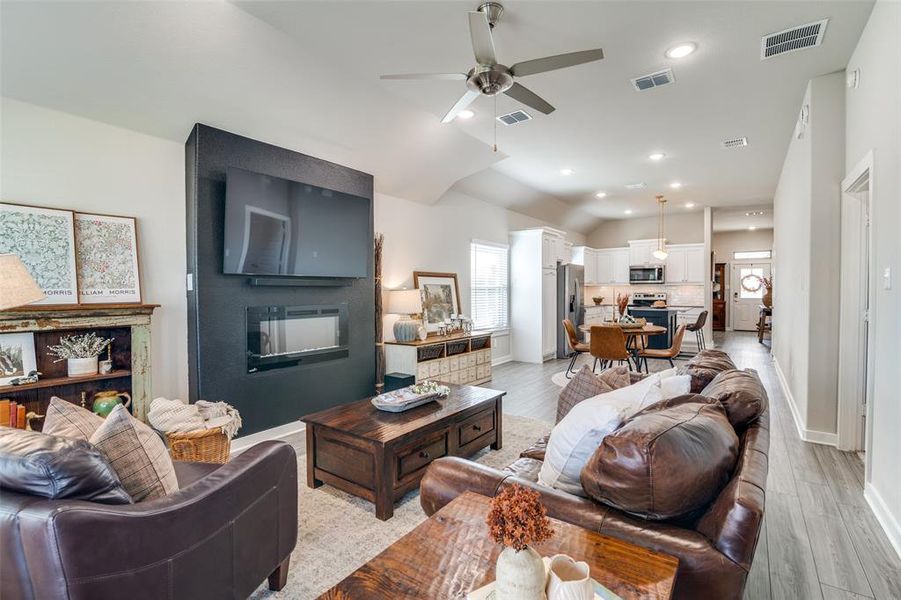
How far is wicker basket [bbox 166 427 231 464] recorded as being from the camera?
8.89ft

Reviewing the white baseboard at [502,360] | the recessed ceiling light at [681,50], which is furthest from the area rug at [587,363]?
the recessed ceiling light at [681,50]

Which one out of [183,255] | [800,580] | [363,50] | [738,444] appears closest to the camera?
[738,444]

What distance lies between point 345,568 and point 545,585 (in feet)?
4.96

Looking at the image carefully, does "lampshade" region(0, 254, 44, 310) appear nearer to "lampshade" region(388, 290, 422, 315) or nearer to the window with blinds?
"lampshade" region(388, 290, 422, 315)

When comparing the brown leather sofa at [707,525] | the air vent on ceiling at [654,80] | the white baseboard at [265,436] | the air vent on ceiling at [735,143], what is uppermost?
the air vent on ceiling at [735,143]

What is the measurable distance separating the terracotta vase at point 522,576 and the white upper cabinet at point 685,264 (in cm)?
→ 982

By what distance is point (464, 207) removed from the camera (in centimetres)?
660

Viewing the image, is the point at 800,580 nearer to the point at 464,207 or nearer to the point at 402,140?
the point at 402,140

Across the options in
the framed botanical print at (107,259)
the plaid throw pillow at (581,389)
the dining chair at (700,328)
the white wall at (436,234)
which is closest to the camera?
the plaid throw pillow at (581,389)

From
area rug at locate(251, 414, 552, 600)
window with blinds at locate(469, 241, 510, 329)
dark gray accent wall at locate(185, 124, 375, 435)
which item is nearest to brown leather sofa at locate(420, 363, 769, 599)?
area rug at locate(251, 414, 552, 600)

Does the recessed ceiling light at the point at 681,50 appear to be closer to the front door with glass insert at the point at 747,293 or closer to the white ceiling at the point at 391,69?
the white ceiling at the point at 391,69

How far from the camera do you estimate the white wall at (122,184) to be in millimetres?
2678

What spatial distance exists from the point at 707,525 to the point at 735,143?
5.43 meters

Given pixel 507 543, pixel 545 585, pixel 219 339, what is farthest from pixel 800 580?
pixel 219 339
